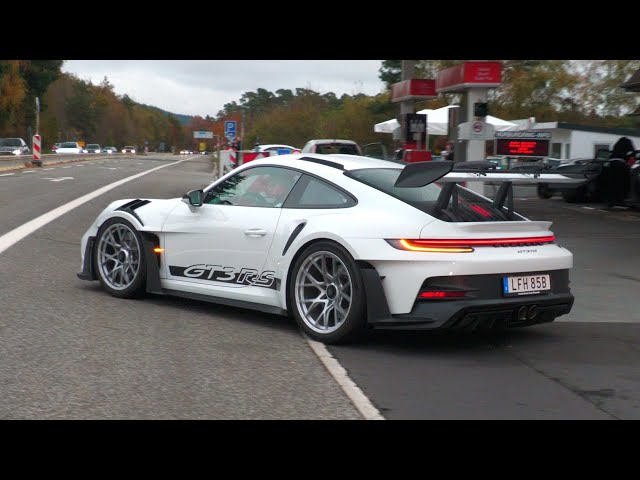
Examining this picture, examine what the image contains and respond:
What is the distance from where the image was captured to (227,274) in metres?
7.20

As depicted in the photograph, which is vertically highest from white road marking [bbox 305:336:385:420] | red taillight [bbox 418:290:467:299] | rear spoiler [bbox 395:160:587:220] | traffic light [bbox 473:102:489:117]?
traffic light [bbox 473:102:489:117]

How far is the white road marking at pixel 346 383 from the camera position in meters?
4.79

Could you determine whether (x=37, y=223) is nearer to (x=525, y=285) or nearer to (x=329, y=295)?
(x=329, y=295)

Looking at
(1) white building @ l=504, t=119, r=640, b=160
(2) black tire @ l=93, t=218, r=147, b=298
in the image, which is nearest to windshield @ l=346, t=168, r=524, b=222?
(2) black tire @ l=93, t=218, r=147, b=298

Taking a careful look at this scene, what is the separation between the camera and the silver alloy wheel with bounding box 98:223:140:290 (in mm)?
7898

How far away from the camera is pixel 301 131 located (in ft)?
251

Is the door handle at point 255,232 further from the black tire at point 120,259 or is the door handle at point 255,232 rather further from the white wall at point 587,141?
the white wall at point 587,141

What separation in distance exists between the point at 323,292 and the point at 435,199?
1086 millimetres

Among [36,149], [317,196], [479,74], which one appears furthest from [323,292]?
[36,149]

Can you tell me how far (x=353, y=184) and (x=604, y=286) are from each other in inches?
179

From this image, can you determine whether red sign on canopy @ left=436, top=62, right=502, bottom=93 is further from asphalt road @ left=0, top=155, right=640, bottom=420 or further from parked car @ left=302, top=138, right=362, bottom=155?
asphalt road @ left=0, top=155, right=640, bottom=420

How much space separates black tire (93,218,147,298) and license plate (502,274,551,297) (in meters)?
3.18
